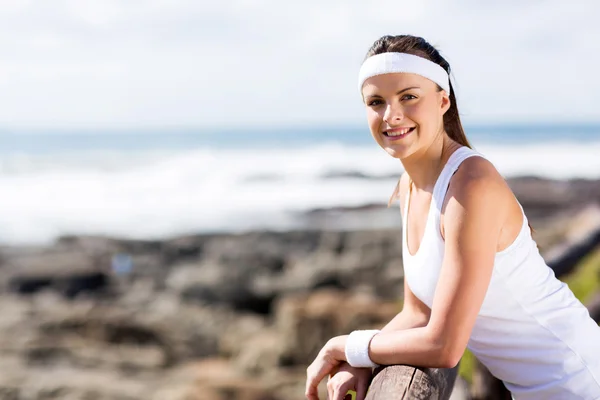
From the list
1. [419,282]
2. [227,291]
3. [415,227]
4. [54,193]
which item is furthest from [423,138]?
[54,193]

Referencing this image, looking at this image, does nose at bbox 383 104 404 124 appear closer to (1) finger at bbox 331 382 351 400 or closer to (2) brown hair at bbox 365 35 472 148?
(2) brown hair at bbox 365 35 472 148

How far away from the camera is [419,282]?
6.98ft

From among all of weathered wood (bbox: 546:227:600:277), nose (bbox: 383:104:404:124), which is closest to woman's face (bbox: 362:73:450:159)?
nose (bbox: 383:104:404:124)

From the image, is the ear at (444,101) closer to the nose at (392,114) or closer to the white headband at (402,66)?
the white headband at (402,66)

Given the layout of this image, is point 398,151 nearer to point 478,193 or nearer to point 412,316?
point 478,193

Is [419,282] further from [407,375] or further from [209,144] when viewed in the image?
[209,144]

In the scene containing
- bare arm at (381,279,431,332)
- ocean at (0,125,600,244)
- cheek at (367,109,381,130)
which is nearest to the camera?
cheek at (367,109,381,130)

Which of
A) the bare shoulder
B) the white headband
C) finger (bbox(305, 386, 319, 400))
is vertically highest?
the white headband

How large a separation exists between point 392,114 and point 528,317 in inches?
25.6

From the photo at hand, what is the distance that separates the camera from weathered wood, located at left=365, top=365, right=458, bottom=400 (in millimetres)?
1848

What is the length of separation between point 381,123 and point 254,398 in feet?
15.8

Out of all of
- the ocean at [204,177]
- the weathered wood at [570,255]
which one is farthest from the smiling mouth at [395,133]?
the ocean at [204,177]

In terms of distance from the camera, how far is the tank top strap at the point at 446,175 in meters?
2.02

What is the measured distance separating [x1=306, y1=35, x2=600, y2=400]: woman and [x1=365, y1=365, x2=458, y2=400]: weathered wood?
3cm
